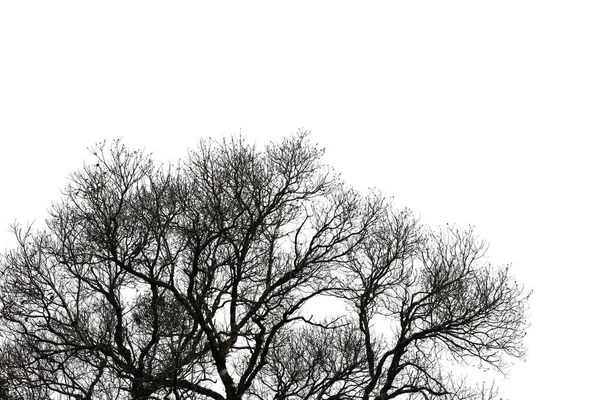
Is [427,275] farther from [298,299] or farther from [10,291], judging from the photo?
[10,291]

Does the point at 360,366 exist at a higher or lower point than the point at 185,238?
lower

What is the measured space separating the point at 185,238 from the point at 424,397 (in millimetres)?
8098

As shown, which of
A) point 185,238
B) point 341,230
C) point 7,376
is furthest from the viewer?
point 341,230

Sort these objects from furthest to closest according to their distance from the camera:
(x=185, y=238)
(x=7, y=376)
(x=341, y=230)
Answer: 1. (x=341, y=230)
2. (x=185, y=238)
3. (x=7, y=376)

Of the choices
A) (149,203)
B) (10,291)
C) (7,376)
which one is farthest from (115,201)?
(7,376)

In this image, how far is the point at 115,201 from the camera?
68.4 feet

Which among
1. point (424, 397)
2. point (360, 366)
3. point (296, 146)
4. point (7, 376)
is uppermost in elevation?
point (296, 146)

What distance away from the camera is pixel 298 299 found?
899 inches

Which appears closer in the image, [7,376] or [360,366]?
[7,376]

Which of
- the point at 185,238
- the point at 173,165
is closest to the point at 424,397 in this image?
the point at 185,238

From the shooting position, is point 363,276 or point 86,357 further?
point 363,276

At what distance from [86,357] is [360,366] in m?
8.24

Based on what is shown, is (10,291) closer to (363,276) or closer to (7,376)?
(7,376)

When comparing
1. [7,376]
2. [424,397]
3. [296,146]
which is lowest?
[7,376]
